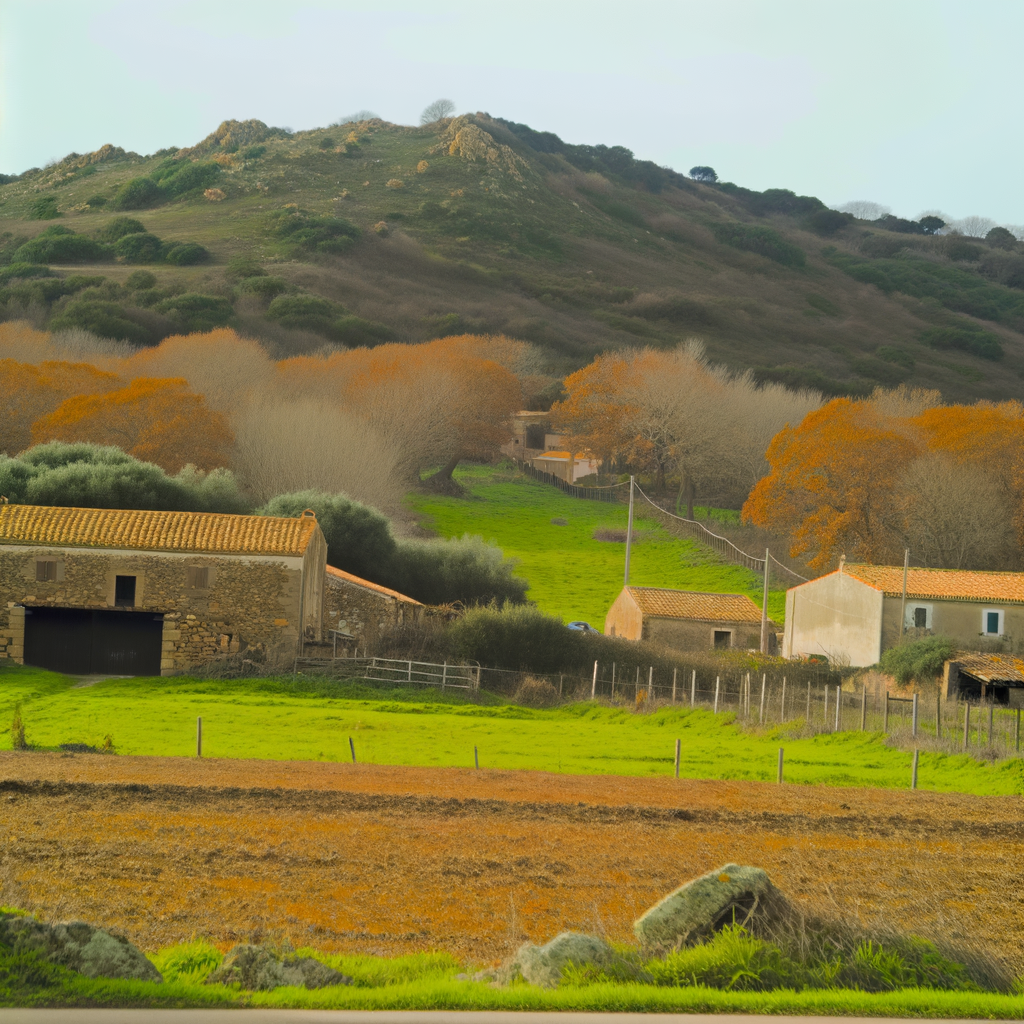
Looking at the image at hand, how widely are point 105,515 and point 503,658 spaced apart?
516 inches

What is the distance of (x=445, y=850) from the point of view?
1400 cm

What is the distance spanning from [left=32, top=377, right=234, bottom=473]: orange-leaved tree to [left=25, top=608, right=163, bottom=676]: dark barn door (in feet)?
63.3

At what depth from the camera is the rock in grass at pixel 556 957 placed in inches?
318

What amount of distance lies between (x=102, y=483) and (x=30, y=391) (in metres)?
17.8

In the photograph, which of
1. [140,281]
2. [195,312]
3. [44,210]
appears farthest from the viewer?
[44,210]

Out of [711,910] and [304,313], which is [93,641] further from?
[304,313]

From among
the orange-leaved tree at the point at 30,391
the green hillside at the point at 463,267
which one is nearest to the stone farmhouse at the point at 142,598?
the orange-leaved tree at the point at 30,391

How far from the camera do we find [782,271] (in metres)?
172

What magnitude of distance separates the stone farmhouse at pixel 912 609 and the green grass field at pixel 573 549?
6000mm

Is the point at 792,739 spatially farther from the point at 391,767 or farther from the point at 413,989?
the point at 413,989

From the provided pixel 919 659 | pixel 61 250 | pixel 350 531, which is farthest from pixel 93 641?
pixel 61 250

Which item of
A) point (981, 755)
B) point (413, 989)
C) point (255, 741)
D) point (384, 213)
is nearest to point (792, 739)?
point (981, 755)

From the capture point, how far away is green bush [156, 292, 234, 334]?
92000 millimetres

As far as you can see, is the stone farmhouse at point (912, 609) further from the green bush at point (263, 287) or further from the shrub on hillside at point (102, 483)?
the green bush at point (263, 287)
